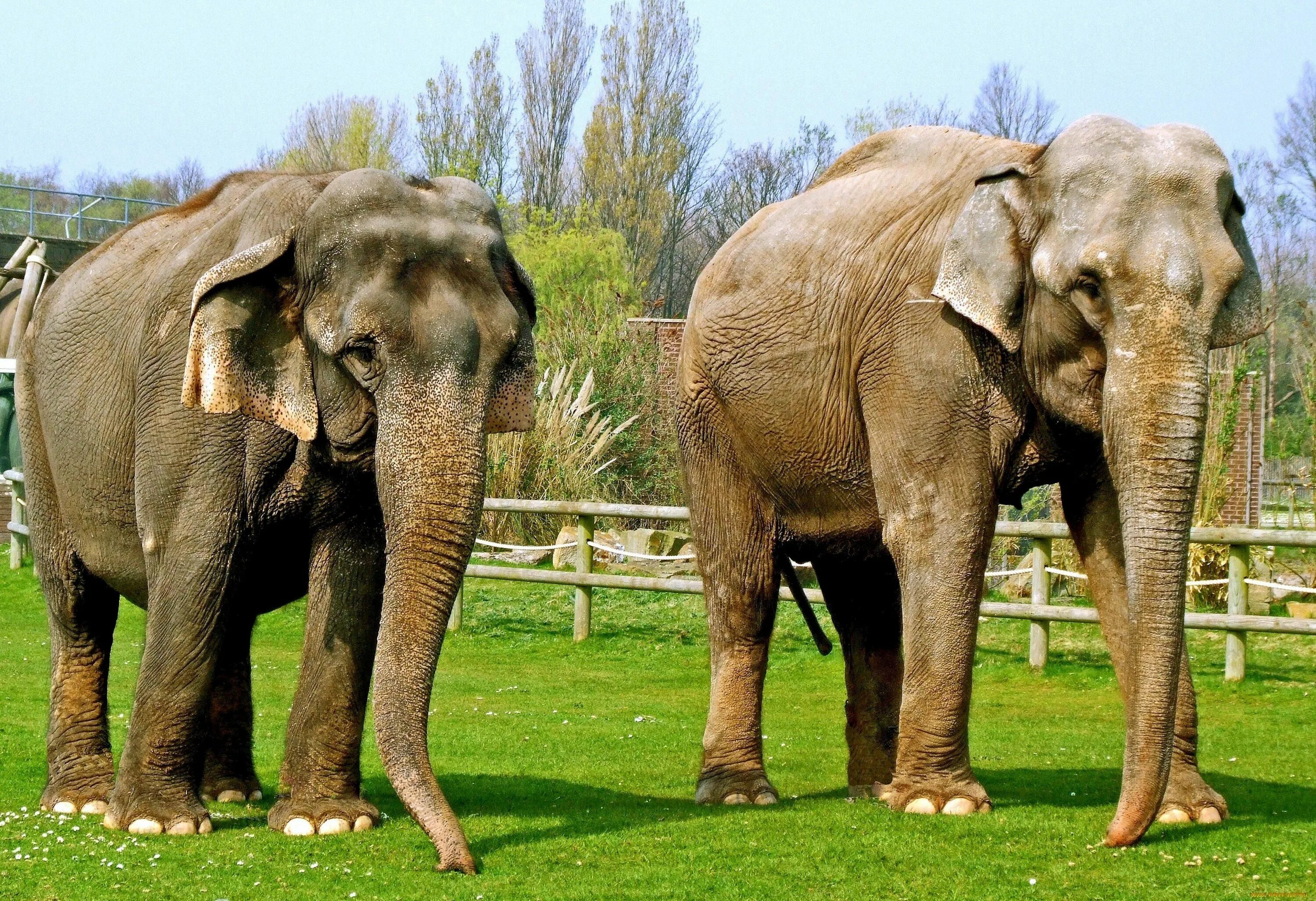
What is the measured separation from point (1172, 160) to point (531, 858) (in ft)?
11.3

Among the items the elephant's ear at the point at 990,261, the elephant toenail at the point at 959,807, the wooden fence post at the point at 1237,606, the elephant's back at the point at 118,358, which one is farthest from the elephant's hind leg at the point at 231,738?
the wooden fence post at the point at 1237,606

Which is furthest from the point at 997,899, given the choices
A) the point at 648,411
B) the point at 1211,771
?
the point at 648,411

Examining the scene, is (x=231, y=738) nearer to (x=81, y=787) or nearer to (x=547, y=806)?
(x=81, y=787)

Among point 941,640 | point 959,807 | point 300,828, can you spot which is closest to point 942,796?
point 959,807

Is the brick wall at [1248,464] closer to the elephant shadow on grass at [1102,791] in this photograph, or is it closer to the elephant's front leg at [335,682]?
the elephant shadow on grass at [1102,791]

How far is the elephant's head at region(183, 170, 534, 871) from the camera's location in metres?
5.90

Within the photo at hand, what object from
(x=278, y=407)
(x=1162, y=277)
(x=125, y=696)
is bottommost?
(x=125, y=696)

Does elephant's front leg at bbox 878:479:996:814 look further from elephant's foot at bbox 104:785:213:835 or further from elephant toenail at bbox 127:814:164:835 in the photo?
elephant toenail at bbox 127:814:164:835

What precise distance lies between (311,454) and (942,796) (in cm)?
287

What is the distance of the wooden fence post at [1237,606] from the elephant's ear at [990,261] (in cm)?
651

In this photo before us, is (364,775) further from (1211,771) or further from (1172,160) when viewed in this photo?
(1172,160)

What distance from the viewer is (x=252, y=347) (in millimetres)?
6531

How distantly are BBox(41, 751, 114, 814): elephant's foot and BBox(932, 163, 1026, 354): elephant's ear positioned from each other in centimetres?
421

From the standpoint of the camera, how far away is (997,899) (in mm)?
5418
